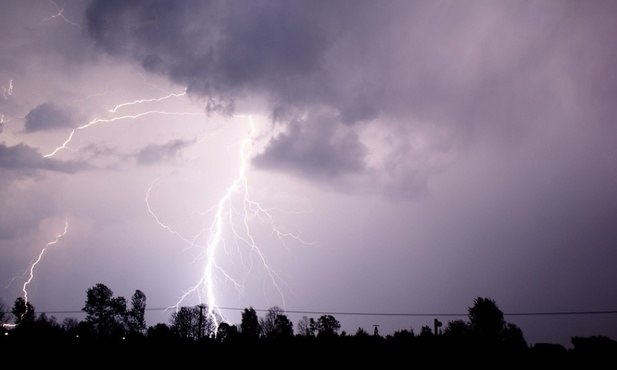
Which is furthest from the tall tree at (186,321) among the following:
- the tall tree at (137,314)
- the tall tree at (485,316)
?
the tall tree at (485,316)

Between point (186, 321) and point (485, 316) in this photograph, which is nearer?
point (485, 316)

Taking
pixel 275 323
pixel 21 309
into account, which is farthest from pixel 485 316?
pixel 21 309

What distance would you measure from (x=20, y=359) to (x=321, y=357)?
44.6 feet

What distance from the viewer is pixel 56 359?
16922 mm

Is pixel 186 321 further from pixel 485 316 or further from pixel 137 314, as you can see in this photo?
pixel 485 316

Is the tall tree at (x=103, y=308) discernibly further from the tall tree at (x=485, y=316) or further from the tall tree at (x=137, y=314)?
the tall tree at (x=485, y=316)

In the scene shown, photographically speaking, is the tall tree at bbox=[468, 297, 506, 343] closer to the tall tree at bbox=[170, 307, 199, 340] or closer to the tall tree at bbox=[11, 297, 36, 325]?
the tall tree at bbox=[170, 307, 199, 340]

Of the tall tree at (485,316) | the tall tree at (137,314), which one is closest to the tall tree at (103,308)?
the tall tree at (137,314)

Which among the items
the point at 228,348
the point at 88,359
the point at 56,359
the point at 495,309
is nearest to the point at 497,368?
the point at 228,348

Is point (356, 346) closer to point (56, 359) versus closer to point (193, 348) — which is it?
point (193, 348)

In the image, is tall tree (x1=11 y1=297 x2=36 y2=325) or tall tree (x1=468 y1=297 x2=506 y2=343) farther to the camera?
tall tree (x1=11 y1=297 x2=36 y2=325)

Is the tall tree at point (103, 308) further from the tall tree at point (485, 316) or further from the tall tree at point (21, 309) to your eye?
the tall tree at point (485, 316)

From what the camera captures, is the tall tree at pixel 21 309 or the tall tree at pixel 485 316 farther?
the tall tree at pixel 21 309

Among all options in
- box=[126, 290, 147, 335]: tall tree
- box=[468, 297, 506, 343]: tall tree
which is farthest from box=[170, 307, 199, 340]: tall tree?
box=[468, 297, 506, 343]: tall tree
